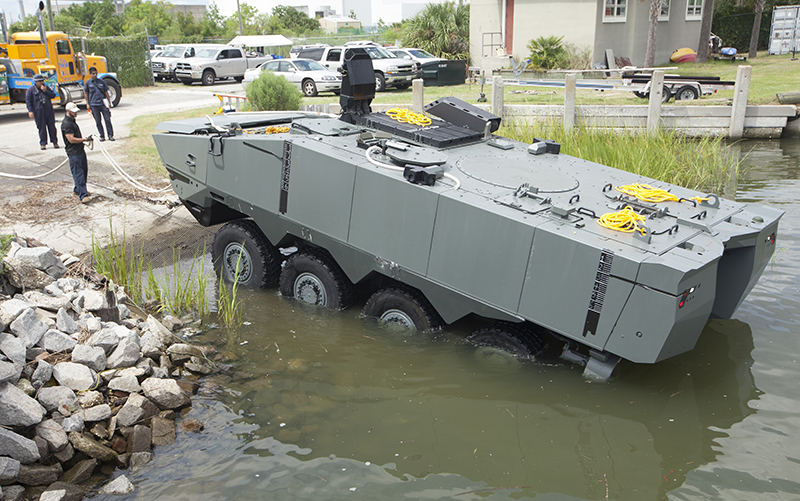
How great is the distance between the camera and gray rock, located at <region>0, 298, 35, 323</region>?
5254mm

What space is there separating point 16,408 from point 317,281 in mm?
3277

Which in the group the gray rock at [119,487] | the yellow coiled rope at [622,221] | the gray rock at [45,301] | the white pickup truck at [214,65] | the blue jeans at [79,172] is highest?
the white pickup truck at [214,65]

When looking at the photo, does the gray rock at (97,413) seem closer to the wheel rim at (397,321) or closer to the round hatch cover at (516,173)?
the wheel rim at (397,321)

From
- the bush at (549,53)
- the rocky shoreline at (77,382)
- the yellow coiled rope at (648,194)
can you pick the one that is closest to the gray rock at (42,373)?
the rocky shoreline at (77,382)

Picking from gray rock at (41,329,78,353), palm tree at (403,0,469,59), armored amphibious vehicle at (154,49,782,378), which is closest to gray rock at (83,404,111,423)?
gray rock at (41,329,78,353)

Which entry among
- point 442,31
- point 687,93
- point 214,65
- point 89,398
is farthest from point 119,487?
point 442,31

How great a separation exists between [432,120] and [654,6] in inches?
730

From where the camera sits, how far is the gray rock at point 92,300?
6.01 meters

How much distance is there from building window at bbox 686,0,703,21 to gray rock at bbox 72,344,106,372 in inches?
1072

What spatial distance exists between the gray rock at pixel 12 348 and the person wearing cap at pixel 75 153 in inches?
228

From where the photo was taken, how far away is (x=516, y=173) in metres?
6.43

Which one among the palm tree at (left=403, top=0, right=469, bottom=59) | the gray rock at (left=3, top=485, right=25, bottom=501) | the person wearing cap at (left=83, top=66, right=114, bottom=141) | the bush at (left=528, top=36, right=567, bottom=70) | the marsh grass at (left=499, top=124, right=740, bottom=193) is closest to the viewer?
the gray rock at (left=3, top=485, right=25, bottom=501)

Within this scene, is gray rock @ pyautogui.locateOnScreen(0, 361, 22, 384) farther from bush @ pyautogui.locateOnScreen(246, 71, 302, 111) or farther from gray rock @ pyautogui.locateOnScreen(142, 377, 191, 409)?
bush @ pyautogui.locateOnScreen(246, 71, 302, 111)

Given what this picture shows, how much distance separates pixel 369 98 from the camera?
7910 millimetres
